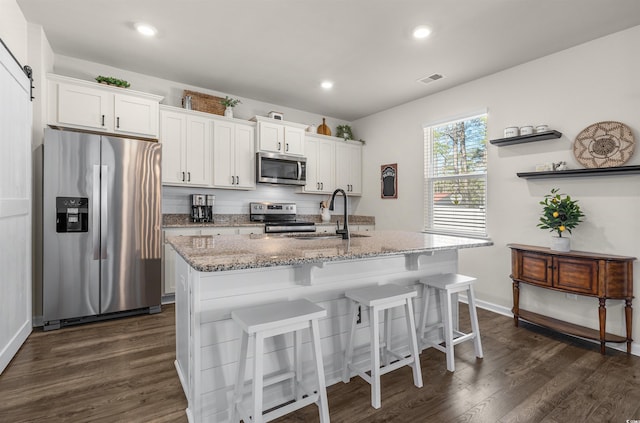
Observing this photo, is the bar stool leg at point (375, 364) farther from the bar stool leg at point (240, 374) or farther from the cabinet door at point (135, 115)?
the cabinet door at point (135, 115)

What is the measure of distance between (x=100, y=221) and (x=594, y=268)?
4.44m

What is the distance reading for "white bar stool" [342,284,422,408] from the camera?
186cm

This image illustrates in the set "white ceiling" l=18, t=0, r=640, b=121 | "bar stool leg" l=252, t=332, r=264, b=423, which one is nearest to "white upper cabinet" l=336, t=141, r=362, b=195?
"white ceiling" l=18, t=0, r=640, b=121

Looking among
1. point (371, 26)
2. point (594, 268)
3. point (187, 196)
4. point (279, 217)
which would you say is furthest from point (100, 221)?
point (594, 268)

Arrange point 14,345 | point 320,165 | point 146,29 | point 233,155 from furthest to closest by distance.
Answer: point 320,165 → point 233,155 → point 146,29 → point 14,345

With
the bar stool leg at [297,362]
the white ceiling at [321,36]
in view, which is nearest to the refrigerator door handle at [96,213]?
the white ceiling at [321,36]

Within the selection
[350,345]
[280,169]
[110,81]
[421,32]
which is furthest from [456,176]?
[110,81]

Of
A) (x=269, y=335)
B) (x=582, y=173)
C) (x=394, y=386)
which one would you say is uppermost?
(x=582, y=173)

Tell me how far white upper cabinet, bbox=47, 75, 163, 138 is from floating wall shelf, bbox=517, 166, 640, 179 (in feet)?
13.3

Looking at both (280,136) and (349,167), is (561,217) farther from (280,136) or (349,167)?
(280,136)

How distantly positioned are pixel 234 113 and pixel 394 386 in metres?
3.96

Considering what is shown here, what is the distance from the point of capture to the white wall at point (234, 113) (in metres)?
3.55

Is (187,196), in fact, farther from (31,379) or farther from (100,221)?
(31,379)

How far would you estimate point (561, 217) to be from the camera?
9.48ft
